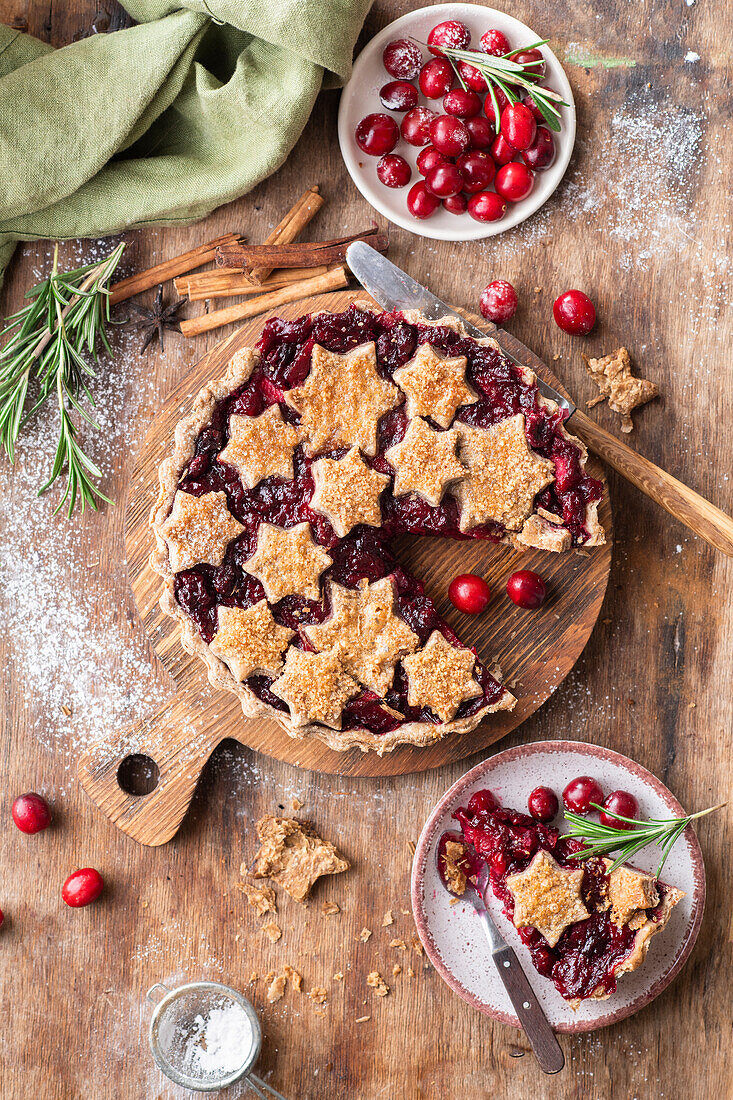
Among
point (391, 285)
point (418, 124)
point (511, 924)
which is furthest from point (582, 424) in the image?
point (511, 924)

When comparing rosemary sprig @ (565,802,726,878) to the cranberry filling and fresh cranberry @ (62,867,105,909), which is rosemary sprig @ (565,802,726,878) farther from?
fresh cranberry @ (62,867,105,909)

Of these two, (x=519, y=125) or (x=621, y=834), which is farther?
(x=519, y=125)

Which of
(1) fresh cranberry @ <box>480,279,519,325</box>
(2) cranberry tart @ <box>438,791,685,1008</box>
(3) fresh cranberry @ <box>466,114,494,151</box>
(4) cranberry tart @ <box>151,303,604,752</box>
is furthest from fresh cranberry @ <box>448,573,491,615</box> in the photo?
(3) fresh cranberry @ <box>466,114,494,151</box>

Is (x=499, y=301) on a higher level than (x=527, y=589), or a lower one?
higher

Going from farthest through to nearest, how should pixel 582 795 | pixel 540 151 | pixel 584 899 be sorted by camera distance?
pixel 540 151 < pixel 582 795 < pixel 584 899

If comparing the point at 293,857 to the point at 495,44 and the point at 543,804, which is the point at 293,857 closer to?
the point at 543,804

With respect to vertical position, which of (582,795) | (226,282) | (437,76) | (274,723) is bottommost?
(582,795)
